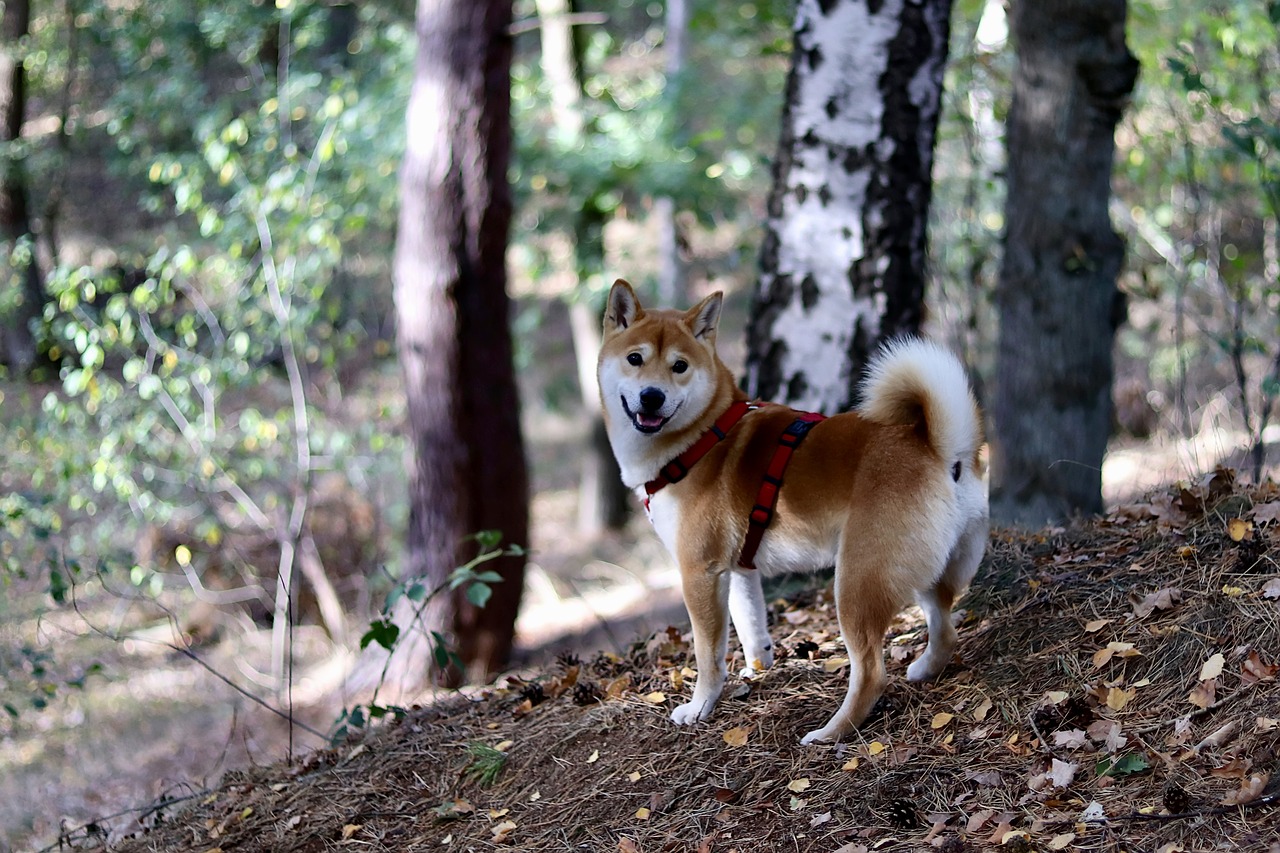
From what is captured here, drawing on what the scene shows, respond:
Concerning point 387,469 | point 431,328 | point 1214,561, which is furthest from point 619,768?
point 387,469

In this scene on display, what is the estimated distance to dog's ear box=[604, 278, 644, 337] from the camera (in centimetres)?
400

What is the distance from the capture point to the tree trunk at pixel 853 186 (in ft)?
15.6

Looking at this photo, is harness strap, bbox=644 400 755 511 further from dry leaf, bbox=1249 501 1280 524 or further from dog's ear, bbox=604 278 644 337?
dry leaf, bbox=1249 501 1280 524

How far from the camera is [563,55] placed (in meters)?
12.5

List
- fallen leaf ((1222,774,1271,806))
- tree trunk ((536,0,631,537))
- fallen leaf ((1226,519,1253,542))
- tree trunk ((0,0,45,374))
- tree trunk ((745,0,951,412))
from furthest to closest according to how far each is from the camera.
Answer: tree trunk ((0,0,45,374)) < tree trunk ((536,0,631,537)) < tree trunk ((745,0,951,412)) < fallen leaf ((1226,519,1253,542)) < fallen leaf ((1222,774,1271,806))

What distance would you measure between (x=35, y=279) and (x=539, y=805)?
50.4ft

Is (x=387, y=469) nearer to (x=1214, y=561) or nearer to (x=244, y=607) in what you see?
(x=244, y=607)

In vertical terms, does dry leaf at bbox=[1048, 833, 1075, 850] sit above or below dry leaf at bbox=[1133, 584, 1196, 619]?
below

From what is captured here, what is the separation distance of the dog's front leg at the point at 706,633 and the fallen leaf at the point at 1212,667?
4.97 ft

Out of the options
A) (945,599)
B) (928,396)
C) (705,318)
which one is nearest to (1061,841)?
(945,599)

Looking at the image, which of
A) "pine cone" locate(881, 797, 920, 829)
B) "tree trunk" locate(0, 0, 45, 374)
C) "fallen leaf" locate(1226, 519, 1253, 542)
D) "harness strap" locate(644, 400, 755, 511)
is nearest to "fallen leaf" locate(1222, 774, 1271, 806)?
"pine cone" locate(881, 797, 920, 829)

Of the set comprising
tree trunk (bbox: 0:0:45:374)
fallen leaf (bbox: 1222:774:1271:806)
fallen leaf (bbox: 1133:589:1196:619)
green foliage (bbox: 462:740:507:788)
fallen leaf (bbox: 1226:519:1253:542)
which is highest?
tree trunk (bbox: 0:0:45:374)

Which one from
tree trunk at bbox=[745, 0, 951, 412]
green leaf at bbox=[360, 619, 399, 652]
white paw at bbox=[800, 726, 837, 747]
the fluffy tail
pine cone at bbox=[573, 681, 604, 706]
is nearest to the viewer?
the fluffy tail

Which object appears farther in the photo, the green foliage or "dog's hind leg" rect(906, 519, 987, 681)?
the green foliage
